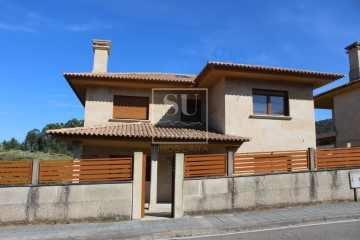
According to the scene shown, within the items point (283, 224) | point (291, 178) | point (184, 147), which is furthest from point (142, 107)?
point (283, 224)

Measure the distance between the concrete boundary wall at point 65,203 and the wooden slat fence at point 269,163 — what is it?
366cm

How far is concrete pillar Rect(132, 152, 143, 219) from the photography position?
9445mm

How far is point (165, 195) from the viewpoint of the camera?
14.7 metres

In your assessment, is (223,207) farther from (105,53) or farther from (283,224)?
(105,53)

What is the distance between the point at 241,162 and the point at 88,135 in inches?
223

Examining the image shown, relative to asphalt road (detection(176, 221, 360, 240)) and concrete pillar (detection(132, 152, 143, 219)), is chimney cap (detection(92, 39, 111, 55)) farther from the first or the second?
asphalt road (detection(176, 221, 360, 240))

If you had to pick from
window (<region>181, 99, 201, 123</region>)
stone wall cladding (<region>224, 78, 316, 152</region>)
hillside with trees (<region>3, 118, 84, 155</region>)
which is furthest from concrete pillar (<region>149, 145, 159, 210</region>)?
hillside with trees (<region>3, 118, 84, 155</region>)

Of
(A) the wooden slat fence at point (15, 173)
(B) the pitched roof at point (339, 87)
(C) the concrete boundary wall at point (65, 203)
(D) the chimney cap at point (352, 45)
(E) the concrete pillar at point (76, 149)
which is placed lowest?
(C) the concrete boundary wall at point (65, 203)

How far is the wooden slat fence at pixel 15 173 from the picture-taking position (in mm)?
9211

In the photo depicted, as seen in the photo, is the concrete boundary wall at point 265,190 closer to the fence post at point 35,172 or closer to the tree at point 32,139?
the fence post at point 35,172

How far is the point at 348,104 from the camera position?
17406 mm

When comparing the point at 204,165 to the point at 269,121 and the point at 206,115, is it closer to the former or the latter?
the point at 269,121

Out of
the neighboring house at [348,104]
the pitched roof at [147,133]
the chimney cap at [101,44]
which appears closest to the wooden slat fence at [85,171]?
the pitched roof at [147,133]

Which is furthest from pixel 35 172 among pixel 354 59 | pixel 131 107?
pixel 354 59
